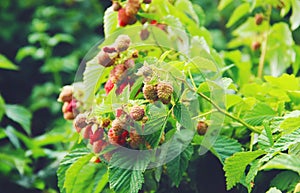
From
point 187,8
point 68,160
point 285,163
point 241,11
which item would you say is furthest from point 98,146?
point 241,11

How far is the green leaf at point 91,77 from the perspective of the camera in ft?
3.34

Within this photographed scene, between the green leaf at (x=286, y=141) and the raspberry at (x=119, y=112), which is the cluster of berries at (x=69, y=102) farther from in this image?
the green leaf at (x=286, y=141)

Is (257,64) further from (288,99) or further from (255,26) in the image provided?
(288,99)

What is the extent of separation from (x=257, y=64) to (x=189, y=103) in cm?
66

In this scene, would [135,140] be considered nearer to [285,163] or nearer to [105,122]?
[105,122]

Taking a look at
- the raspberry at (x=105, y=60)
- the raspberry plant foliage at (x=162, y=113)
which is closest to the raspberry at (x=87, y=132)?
the raspberry plant foliage at (x=162, y=113)

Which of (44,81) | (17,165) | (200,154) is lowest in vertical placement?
(44,81)

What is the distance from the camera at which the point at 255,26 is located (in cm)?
145

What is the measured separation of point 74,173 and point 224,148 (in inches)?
11.0

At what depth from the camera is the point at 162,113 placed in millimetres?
883

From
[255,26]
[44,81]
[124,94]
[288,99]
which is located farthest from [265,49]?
[44,81]

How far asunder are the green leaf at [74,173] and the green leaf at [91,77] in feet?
0.36

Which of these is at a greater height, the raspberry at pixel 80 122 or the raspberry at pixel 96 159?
the raspberry at pixel 80 122

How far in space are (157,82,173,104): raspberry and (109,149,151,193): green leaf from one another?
14 cm
